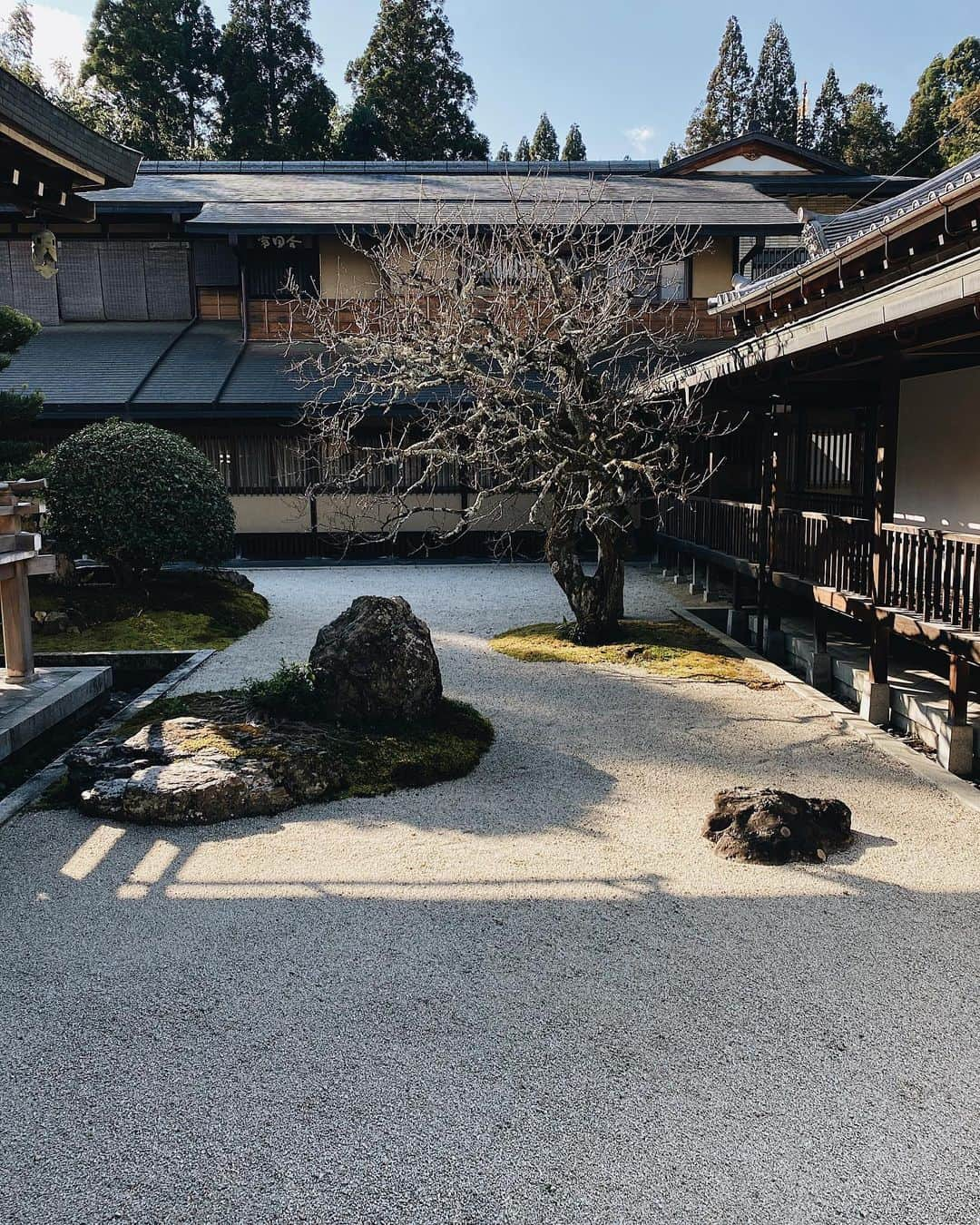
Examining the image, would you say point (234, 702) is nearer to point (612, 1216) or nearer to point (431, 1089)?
point (431, 1089)

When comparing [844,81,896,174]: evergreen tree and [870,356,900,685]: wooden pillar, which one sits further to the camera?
[844,81,896,174]: evergreen tree

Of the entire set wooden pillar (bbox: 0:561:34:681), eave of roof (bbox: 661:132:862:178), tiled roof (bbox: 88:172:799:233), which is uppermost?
eave of roof (bbox: 661:132:862:178)

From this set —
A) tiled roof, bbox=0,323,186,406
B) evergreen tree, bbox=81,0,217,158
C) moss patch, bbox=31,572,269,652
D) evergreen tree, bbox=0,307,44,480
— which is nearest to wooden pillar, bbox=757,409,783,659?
moss patch, bbox=31,572,269,652

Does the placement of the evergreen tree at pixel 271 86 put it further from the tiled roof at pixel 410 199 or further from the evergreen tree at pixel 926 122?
the evergreen tree at pixel 926 122

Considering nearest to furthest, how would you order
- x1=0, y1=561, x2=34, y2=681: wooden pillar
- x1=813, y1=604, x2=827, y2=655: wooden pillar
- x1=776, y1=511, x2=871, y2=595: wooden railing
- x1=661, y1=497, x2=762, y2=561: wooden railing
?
x1=0, y1=561, x2=34, y2=681: wooden pillar, x1=776, y1=511, x2=871, y2=595: wooden railing, x1=813, y1=604, x2=827, y2=655: wooden pillar, x1=661, y1=497, x2=762, y2=561: wooden railing

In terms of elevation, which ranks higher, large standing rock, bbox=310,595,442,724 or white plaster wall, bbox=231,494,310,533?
white plaster wall, bbox=231,494,310,533

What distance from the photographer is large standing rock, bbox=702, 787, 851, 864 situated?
461 cm

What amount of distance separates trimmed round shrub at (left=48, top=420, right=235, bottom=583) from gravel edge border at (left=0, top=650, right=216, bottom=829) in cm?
161

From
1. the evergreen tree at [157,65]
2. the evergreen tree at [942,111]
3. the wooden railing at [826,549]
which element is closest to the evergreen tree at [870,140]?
the evergreen tree at [942,111]

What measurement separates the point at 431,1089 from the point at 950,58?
42.4m

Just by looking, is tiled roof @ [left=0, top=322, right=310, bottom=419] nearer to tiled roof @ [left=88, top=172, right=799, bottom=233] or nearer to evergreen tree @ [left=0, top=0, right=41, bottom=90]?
tiled roof @ [left=88, top=172, right=799, bottom=233]

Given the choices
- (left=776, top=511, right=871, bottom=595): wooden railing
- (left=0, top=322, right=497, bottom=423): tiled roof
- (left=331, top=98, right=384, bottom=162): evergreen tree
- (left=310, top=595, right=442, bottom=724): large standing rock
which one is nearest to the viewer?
(left=310, top=595, right=442, bottom=724): large standing rock

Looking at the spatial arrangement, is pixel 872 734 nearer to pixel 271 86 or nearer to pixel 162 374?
pixel 162 374

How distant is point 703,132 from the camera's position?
39594 millimetres
